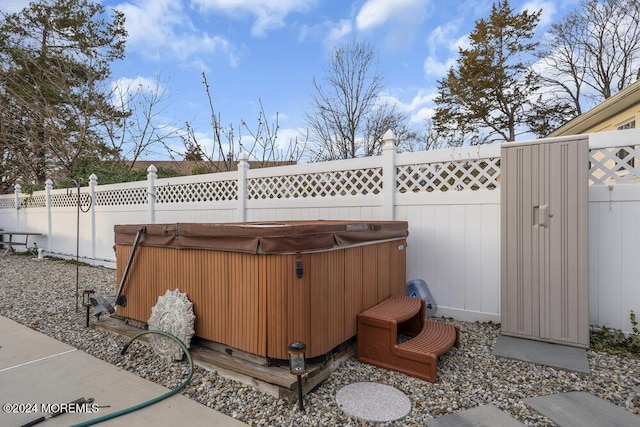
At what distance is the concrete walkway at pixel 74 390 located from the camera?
186cm

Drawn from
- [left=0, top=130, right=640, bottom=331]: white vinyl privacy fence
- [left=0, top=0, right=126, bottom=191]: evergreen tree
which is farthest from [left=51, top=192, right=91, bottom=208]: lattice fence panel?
[left=0, top=130, right=640, bottom=331]: white vinyl privacy fence

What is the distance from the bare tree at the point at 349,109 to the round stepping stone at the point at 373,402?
9047 mm

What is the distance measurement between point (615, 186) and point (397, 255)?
1.88 meters

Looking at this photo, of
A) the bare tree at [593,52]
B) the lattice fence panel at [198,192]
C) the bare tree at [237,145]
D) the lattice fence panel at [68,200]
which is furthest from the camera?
the bare tree at [593,52]

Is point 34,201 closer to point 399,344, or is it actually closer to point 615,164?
point 399,344

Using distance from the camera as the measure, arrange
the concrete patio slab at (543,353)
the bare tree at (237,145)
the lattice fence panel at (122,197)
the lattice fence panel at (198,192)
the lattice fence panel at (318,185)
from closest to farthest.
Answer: the concrete patio slab at (543,353) < the lattice fence panel at (318,185) < the lattice fence panel at (198,192) < the lattice fence panel at (122,197) < the bare tree at (237,145)

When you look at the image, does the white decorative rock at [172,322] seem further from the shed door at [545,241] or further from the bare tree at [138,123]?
the bare tree at [138,123]

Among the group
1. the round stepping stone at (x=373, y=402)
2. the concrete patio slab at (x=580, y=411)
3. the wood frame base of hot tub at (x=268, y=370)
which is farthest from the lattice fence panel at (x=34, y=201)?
the concrete patio slab at (x=580, y=411)

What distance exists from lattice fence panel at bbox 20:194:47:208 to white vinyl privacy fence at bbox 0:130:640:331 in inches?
227

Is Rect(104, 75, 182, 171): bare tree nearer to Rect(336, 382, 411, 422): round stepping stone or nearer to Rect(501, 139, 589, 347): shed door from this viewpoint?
Rect(501, 139, 589, 347): shed door

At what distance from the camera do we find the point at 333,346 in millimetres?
2357

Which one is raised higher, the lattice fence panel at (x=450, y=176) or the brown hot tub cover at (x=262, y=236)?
the lattice fence panel at (x=450, y=176)

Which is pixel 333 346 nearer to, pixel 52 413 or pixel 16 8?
pixel 52 413

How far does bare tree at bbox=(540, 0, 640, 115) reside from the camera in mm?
12406
